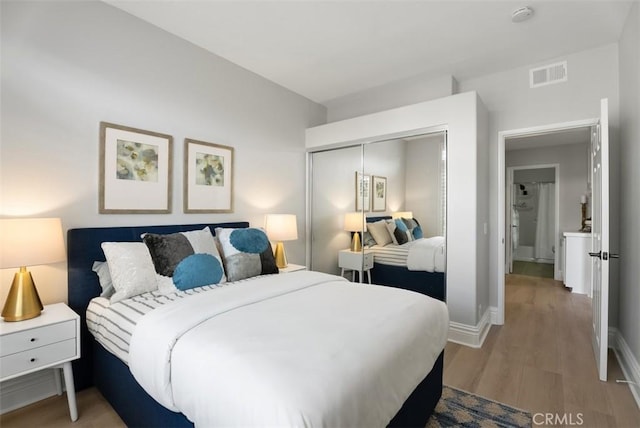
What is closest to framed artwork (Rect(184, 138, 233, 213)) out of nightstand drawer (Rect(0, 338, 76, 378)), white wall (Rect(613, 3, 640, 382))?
nightstand drawer (Rect(0, 338, 76, 378))

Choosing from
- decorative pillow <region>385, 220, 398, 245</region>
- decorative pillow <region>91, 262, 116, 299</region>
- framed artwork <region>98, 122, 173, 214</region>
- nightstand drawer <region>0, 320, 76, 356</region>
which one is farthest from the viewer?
decorative pillow <region>385, 220, 398, 245</region>

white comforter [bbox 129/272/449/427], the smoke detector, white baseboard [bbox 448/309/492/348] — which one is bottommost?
white baseboard [bbox 448/309/492/348]

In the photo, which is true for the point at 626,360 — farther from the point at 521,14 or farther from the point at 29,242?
the point at 29,242

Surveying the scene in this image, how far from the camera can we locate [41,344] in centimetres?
165

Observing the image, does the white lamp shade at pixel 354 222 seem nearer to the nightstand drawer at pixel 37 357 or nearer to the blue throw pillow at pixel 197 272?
the blue throw pillow at pixel 197 272

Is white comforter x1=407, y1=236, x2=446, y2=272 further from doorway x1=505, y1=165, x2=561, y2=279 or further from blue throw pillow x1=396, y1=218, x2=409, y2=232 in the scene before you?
doorway x1=505, y1=165, x2=561, y2=279

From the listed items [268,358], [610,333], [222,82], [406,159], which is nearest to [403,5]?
[406,159]

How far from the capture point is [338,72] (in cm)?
338

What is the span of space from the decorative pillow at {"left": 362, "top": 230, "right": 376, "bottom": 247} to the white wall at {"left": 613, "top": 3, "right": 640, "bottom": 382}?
2163mm

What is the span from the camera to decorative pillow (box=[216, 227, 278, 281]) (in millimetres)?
2379

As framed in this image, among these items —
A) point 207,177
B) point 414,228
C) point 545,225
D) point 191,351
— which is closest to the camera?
point 191,351

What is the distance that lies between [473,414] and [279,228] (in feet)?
7.45

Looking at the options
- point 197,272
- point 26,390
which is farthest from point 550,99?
point 26,390

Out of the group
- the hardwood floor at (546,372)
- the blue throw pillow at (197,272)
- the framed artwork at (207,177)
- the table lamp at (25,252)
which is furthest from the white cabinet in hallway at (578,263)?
the table lamp at (25,252)
